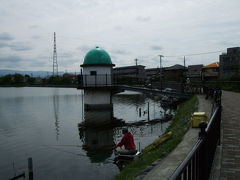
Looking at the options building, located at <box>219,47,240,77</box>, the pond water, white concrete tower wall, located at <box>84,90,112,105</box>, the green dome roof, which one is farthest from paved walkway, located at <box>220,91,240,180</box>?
building, located at <box>219,47,240,77</box>

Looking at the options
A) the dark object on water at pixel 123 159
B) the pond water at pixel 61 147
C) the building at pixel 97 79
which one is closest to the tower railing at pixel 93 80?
the building at pixel 97 79

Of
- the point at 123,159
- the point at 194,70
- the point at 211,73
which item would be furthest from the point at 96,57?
the point at 194,70

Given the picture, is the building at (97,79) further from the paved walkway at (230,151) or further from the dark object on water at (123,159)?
the paved walkway at (230,151)

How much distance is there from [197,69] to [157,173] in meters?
94.6

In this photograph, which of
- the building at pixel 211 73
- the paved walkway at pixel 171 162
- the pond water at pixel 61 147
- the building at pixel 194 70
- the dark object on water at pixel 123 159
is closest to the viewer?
the paved walkway at pixel 171 162

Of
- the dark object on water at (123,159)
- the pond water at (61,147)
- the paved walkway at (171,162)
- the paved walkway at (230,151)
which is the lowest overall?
the pond water at (61,147)

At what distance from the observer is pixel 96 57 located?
30.9m

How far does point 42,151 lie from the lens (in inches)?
561

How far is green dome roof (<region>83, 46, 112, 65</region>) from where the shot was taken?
30.8 meters

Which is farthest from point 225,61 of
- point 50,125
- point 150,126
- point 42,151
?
point 42,151

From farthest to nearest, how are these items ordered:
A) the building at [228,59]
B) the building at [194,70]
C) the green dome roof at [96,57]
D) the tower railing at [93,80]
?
the building at [194,70] < the building at [228,59] < the green dome roof at [96,57] < the tower railing at [93,80]

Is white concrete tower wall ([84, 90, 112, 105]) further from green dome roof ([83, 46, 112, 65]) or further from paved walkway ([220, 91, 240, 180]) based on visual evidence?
paved walkway ([220, 91, 240, 180])

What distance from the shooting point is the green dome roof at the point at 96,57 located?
30.8 metres

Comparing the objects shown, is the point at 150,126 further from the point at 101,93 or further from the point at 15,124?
the point at 15,124
